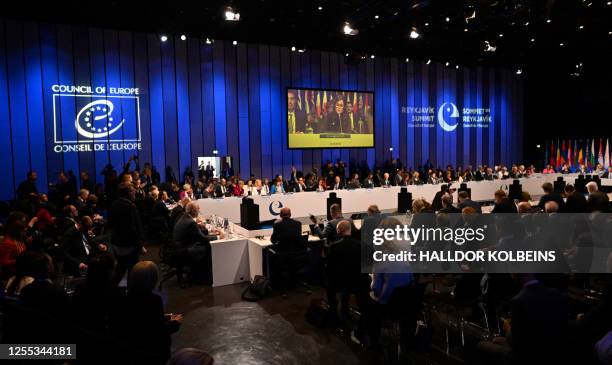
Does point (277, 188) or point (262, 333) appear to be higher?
point (277, 188)

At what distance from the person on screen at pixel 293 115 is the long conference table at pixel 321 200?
4432 mm

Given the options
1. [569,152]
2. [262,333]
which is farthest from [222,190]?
[569,152]

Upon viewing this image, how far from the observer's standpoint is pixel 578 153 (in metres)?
18.4

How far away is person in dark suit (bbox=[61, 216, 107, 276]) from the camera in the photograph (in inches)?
199

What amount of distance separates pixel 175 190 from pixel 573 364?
9264mm

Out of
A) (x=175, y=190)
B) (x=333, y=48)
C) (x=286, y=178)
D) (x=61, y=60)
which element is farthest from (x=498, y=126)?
(x=61, y=60)

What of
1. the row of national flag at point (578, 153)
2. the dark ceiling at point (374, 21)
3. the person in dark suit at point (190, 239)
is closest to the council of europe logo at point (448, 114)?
the dark ceiling at point (374, 21)

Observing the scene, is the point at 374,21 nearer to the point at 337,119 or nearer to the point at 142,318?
the point at 337,119

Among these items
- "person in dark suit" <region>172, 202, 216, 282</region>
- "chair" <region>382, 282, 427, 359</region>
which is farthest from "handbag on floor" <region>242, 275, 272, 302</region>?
"chair" <region>382, 282, 427, 359</region>

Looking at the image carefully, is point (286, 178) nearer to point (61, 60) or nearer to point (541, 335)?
point (61, 60)

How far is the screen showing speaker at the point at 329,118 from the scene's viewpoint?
50.4ft

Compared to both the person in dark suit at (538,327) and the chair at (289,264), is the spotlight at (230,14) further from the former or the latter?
the person in dark suit at (538,327)

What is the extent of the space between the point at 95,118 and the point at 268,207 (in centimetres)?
591

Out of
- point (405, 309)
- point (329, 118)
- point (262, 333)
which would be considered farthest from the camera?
point (329, 118)
